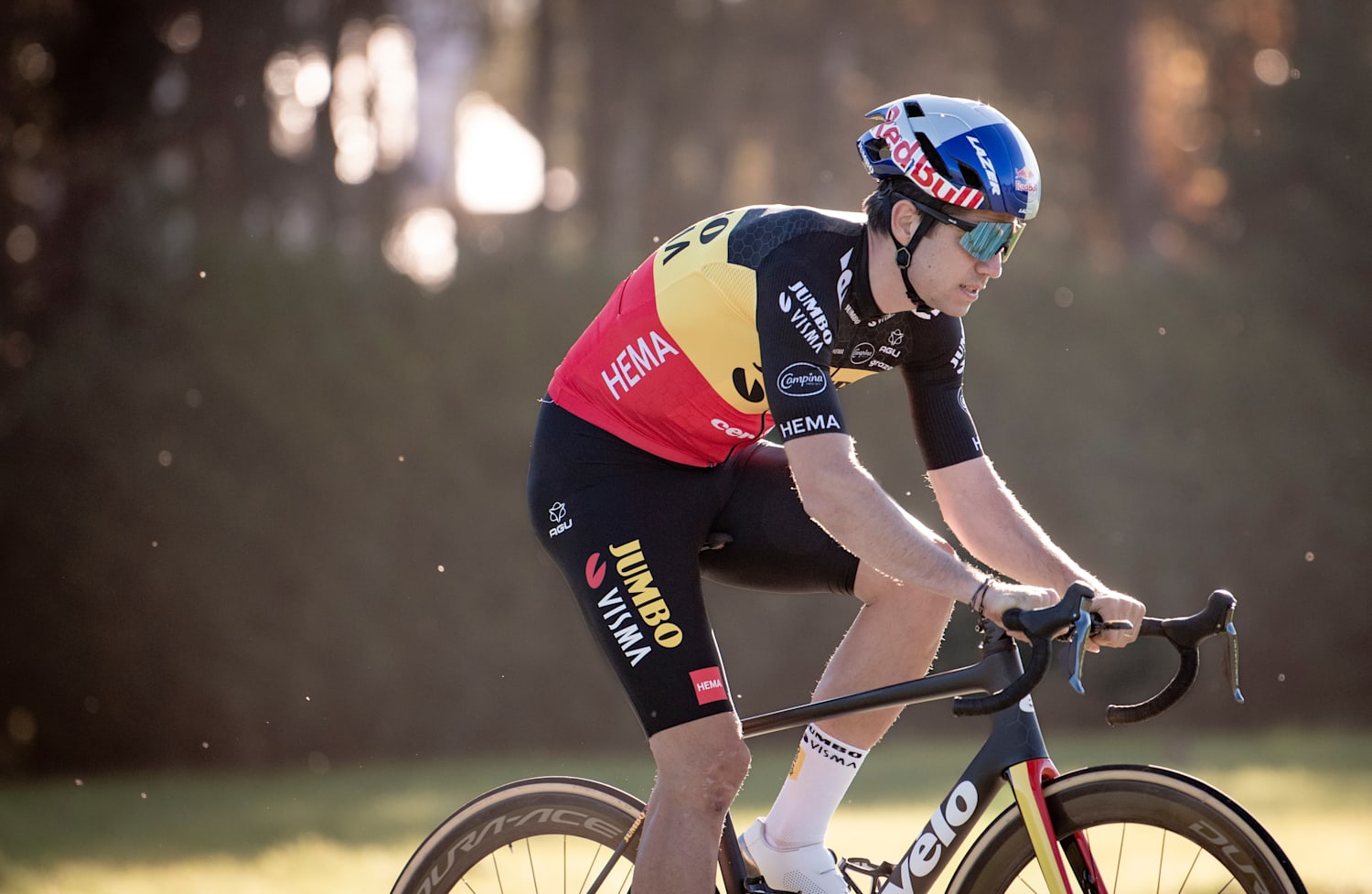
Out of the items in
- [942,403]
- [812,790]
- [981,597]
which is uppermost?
[942,403]

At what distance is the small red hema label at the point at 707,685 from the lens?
3.02 meters

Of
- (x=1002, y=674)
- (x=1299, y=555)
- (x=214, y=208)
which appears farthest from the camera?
(x=214, y=208)

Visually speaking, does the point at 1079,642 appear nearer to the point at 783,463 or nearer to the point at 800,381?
the point at 800,381

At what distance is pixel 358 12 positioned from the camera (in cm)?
1791

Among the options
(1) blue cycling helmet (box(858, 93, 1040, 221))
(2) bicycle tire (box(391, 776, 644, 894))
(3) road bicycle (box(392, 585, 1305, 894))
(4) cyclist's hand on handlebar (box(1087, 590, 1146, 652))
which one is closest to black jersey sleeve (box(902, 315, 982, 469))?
(1) blue cycling helmet (box(858, 93, 1040, 221))

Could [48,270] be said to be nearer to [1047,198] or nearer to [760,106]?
[760,106]

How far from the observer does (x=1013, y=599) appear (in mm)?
2627

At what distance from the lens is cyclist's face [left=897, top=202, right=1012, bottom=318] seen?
3.01 meters

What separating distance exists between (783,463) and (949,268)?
66cm

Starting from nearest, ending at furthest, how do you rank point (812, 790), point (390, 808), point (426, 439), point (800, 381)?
point (800, 381)
point (812, 790)
point (390, 808)
point (426, 439)

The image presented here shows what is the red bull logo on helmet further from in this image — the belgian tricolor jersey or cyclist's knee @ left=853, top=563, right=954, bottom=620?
cyclist's knee @ left=853, top=563, right=954, bottom=620

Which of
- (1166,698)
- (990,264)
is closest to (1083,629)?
(1166,698)

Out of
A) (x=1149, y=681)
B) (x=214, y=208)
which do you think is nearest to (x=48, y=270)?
(x=214, y=208)

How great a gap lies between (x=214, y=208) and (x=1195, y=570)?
24.3ft
